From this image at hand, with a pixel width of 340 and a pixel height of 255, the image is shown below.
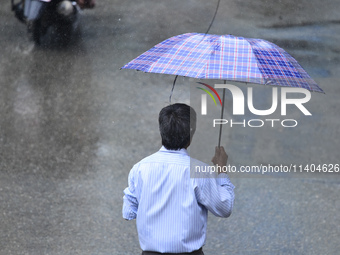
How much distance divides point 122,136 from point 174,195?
3.51 meters

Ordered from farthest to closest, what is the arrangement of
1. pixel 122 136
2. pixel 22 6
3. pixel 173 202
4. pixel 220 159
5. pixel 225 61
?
pixel 22 6, pixel 122 136, pixel 225 61, pixel 220 159, pixel 173 202

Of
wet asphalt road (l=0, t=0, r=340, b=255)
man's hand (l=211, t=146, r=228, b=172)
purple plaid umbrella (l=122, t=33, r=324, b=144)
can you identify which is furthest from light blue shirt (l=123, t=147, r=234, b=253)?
wet asphalt road (l=0, t=0, r=340, b=255)

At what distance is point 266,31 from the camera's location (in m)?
6.27

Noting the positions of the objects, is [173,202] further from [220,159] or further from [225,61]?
[225,61]

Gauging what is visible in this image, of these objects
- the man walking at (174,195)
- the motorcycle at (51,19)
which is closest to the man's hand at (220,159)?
the man walking at (174,195)

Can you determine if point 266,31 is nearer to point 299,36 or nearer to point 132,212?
point 299,36

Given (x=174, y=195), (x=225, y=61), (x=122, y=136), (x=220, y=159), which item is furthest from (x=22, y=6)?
(x=174, y=195)

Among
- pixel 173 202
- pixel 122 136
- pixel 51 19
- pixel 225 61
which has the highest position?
pixel 225 61

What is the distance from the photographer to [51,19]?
21.3ft

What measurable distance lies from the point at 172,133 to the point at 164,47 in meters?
0.73

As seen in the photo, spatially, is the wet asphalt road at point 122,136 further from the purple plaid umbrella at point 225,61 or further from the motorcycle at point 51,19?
the purple plaid umbrella at point 225,61

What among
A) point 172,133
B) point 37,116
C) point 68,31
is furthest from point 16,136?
point 172,133

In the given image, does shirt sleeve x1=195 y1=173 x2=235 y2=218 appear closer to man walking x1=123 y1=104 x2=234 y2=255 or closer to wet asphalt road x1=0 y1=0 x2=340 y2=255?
man walking x1=123 y1=104 x2=234 y2=255

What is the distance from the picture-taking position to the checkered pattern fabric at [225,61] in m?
2.80
